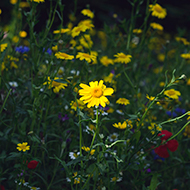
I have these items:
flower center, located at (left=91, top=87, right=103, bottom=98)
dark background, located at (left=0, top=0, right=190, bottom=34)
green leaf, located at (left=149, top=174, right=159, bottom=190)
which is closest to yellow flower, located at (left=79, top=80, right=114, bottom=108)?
flower center, located at (left=91, top=87, right=103, bottom=98)

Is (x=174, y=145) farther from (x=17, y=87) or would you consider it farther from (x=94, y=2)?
(x=94, y=2)

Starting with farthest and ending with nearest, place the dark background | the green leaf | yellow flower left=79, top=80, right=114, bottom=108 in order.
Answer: the dark background → the green leaf → yellow flower left=79, top=80, right=114, bottom=108

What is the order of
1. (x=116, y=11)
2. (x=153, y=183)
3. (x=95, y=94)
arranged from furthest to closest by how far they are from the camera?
(x=116, y=11), (x=153, y=183), (x=95, y=94)

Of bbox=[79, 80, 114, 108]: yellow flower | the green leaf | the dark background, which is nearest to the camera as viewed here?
bbox=[79, 80, 114, 108]: yellow flower

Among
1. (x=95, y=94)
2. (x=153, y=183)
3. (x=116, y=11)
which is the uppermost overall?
(x=95, y=94)

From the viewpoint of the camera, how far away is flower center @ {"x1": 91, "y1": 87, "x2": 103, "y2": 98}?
1.00m

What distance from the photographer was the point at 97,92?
3.31ft

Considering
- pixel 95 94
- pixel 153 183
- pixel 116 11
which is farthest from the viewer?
pixel 116 11

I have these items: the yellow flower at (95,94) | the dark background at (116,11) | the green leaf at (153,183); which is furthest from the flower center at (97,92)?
the dark background at (116,11)

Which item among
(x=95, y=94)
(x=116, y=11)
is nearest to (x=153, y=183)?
(x=95, y=94)

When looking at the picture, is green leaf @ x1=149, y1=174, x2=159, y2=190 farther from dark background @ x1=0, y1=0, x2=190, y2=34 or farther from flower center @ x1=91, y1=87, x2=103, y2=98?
dark background @ x1=0, y1=0, x2=190, y2=34

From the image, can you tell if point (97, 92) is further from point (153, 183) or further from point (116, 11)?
point (116, 11)

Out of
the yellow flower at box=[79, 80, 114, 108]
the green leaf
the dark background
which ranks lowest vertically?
the dark background

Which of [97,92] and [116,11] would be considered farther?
[116,11]
